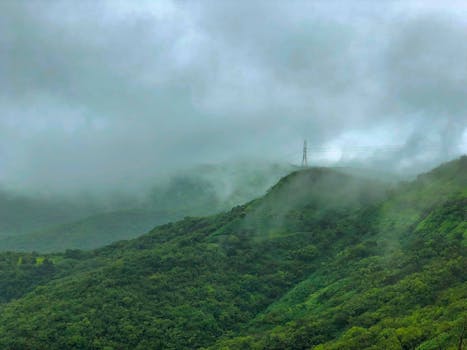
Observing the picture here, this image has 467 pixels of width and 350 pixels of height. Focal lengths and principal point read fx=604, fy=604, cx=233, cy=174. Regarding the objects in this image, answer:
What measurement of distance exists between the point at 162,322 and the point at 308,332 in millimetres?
37751

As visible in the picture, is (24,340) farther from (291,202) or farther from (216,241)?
(291,202)

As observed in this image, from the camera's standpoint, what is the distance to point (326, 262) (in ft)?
533

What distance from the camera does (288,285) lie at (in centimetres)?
15650

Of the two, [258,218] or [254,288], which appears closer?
[254,288]

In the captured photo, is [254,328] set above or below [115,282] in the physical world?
below

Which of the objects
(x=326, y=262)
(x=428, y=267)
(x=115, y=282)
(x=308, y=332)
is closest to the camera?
(x=308, y=332)

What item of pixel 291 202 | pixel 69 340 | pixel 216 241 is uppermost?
pixel 291 202

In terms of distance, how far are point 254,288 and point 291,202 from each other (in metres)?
48.6

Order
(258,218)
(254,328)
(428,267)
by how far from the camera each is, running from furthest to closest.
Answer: (258,218), (254,328), (428,267)

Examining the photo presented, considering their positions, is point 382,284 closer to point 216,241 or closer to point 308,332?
point 308,332

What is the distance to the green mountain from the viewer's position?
348 ft

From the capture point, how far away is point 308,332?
10906 centimetres

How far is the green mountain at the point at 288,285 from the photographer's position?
348ft

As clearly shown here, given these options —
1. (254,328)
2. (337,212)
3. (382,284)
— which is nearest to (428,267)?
(382,284)
